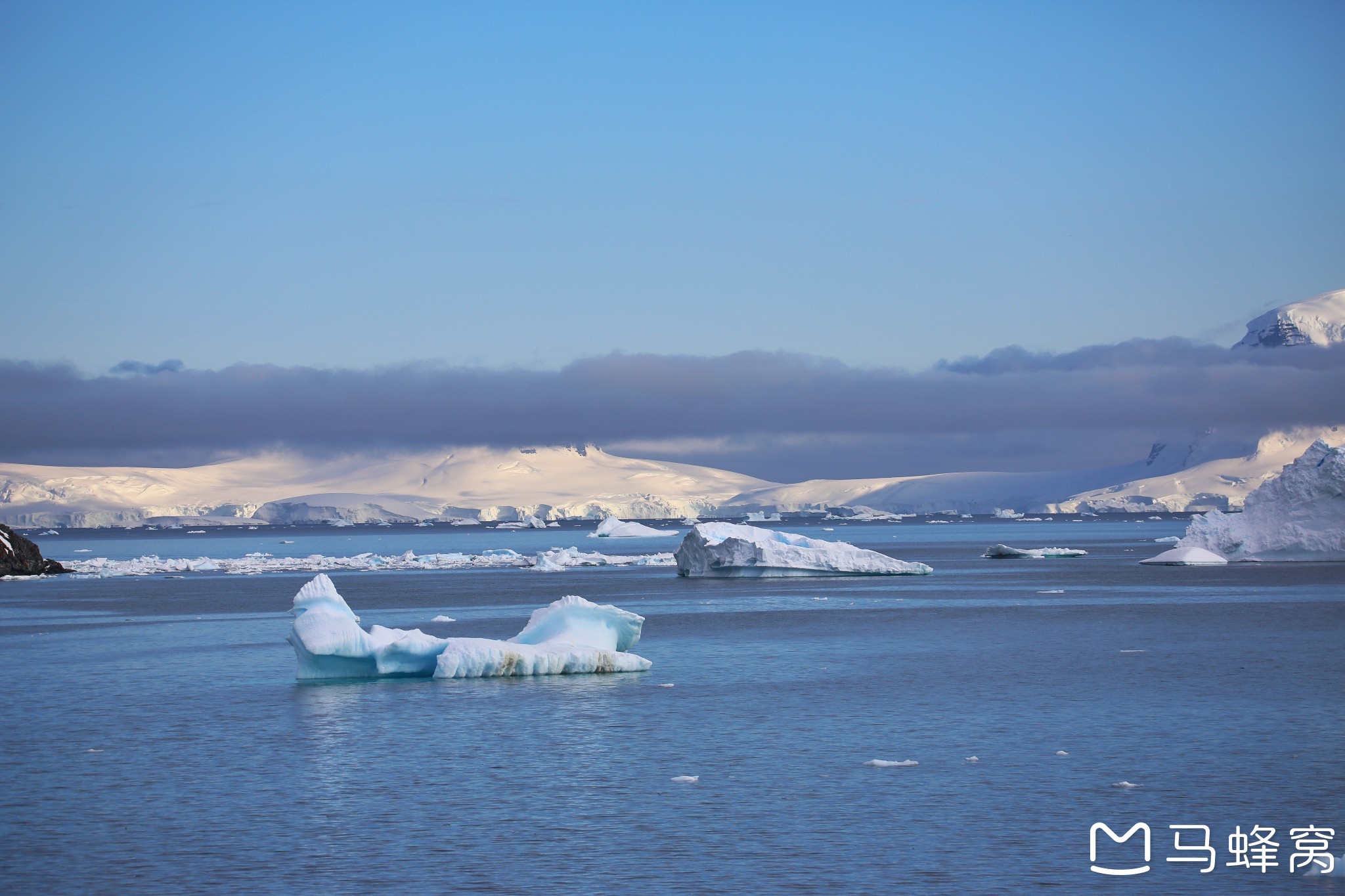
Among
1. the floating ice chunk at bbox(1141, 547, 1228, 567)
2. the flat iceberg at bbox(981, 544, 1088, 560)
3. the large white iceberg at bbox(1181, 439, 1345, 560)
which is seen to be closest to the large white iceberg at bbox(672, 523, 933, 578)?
the large white iceberg at bbox(1181, 439, 1345, 560)

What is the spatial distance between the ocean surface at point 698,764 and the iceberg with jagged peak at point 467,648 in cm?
40

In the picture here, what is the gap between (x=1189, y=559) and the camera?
60.8 m

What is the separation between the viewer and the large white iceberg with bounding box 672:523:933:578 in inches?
2080

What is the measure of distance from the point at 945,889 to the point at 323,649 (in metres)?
14.0

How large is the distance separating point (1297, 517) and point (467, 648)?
42777 millimetres

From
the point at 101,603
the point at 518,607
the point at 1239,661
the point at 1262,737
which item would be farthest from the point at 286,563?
the point at 1262,737

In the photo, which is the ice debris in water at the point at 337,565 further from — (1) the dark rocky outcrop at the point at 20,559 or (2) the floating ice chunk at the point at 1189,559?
(2) the floating ice chunk at the point at 1189,559

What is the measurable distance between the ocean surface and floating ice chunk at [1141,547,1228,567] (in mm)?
29761

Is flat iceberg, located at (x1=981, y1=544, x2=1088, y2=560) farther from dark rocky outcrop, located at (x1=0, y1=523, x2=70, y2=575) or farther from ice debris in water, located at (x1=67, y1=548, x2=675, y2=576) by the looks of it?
dark rocky outcrop, located at (x1=0, y1=523, x2=70, y2=575)

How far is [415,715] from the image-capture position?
18234mm

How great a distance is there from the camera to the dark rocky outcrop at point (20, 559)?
220 feet

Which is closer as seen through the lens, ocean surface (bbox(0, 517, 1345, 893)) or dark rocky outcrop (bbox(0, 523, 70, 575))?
ocean surface (bbox(0, 517, 1345, 893))

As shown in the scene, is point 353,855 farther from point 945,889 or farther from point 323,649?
point 323,649

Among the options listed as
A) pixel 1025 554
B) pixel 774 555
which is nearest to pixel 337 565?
pixel 774 555
